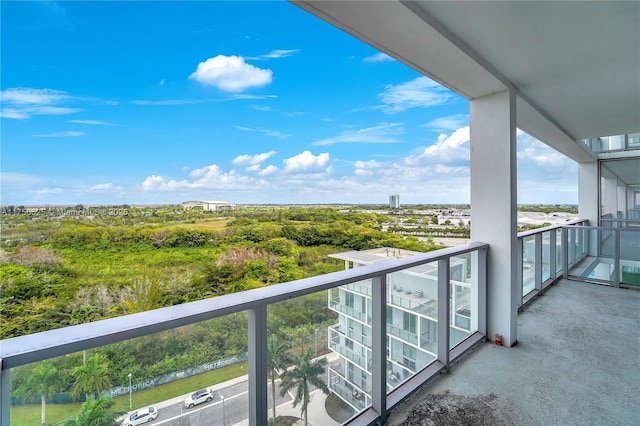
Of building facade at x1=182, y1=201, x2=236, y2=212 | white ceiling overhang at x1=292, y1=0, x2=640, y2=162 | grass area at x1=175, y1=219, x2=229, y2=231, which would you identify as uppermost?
white ceiling overhang at x1=292, y1=0, x2=640, y2=162

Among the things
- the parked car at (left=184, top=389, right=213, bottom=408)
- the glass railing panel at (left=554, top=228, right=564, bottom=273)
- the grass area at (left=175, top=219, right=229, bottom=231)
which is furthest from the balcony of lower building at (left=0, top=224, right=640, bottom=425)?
the grass area at (left=175, top=219, right=229, bottom=231)

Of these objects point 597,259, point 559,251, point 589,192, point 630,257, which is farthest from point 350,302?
point 589,192

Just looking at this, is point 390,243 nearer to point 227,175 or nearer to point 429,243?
point 429,243

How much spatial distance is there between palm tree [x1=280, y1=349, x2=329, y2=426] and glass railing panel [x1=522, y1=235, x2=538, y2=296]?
11.4 ft

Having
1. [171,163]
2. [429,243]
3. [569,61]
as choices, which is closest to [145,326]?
[429,243]

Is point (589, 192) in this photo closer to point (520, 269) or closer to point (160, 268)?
point (520, 269)

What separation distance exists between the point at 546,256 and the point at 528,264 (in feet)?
2.93

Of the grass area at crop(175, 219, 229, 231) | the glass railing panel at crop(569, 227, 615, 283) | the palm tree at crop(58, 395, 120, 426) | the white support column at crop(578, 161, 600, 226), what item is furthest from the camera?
the white support column at crop(578, 161, 600, 226)

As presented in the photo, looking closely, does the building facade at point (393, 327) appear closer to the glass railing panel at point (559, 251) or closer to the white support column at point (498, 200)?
the white support column at point (498, 200)

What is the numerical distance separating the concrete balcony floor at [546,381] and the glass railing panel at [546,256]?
1.12 metres

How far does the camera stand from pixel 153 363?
1.01 meters

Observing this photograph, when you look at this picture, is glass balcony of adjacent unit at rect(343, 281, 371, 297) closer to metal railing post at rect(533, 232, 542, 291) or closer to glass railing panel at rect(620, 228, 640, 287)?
metal railing post at rect(533, 232, 542, 291)

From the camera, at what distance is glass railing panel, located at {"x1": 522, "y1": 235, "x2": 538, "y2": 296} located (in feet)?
12.2

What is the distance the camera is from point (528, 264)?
3.88 metres
